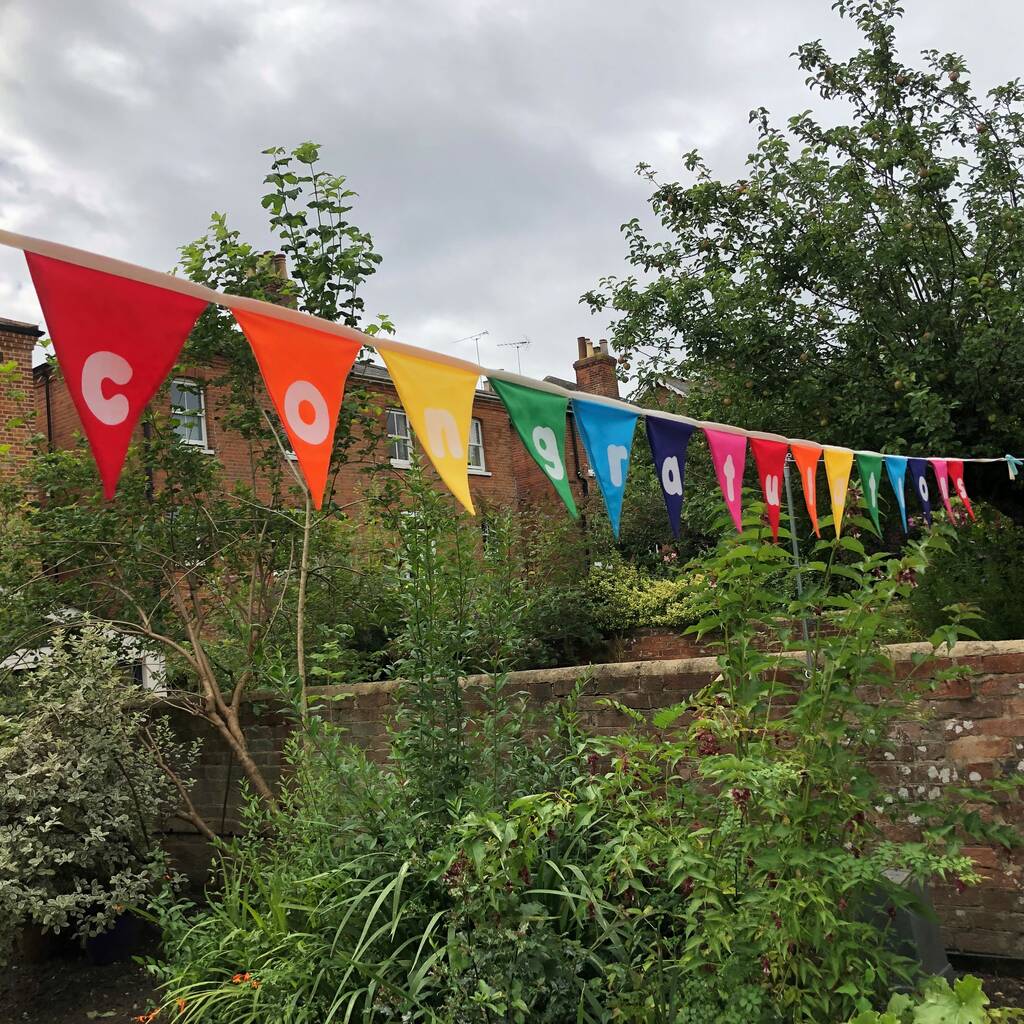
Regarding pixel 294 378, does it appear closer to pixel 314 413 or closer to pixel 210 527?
pixel 314 413

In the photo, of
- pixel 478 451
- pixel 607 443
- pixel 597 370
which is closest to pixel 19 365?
pixel 478 451

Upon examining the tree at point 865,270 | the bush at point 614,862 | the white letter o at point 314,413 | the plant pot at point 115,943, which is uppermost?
the tree at point 865,270

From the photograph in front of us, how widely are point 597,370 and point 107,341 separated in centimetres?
1899

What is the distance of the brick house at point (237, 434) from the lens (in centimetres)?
661

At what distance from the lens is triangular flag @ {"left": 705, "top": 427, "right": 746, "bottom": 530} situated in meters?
4.41

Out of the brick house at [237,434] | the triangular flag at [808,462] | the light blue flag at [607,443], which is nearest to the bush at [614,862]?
the light blue flag at [607,443]

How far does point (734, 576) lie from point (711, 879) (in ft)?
3.15

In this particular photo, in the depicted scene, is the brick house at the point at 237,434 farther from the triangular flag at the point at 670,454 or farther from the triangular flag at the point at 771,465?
the triangular flag at the point at 771,465

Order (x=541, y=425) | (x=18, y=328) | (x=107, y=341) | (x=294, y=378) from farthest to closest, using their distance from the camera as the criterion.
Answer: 1. (x=18, y=328)
2. (x=541, y=425)
3. (x=294, y=378)
4. (x=107, y=341)

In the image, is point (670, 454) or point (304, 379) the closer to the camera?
point (304, 379)

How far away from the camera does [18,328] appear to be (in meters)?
13.9

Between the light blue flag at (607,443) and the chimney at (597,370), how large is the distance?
16.6m

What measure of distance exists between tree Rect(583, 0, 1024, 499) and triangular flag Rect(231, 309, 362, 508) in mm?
5844

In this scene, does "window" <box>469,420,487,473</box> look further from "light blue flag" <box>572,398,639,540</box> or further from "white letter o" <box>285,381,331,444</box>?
"white letter o" <box>285,381,331,444</box>
